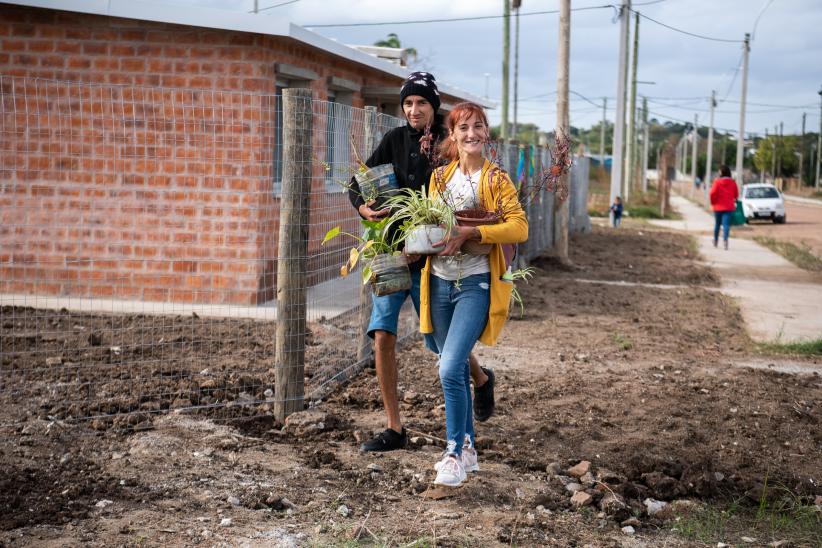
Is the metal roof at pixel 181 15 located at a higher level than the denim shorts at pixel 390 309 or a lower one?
higher

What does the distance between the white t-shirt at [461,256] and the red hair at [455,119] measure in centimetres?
9

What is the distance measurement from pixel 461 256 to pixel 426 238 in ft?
0.67

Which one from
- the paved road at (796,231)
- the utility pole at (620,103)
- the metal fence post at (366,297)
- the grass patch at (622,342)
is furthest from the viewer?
the utility pole at (620,103)

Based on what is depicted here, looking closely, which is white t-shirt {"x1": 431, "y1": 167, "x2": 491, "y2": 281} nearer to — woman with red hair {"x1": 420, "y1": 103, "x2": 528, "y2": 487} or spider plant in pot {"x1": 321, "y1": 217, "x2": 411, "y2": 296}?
woman with red hair {"x1": 420, "y1": 103, "x2": 528, "y2": 487}

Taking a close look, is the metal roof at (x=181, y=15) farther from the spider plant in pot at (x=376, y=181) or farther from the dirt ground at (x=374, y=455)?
the spider plant in pot at (x=376, y=181)

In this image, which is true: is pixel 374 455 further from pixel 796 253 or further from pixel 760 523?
pixel 796 253

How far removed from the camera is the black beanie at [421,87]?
5070 mm

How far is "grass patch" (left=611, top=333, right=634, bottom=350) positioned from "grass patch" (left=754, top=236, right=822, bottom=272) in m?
9.18

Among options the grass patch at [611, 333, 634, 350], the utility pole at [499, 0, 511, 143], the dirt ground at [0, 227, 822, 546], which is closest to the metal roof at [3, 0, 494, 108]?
the dirt ground at [0, 227, 822, 546]

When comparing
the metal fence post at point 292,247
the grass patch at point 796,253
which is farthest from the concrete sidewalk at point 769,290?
the metal fence post at point 292,247

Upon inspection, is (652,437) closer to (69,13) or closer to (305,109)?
(305,109)

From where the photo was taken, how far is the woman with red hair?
464 centimetres

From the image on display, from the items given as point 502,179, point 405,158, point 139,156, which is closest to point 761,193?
point 139,156

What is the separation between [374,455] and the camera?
5387mm
